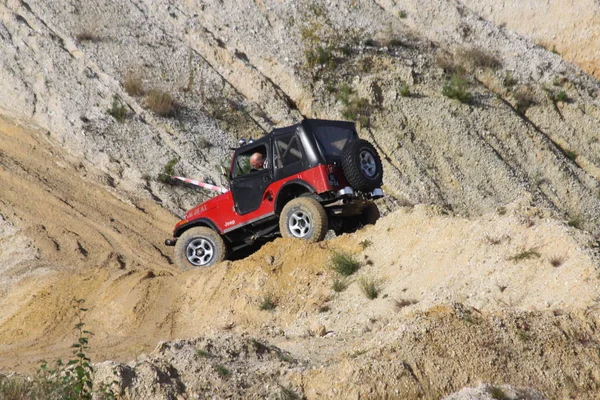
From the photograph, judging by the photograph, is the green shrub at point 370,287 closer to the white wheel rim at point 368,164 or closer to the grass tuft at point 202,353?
the white wheel rim at point 368,164

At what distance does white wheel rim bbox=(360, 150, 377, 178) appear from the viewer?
1310 centimetres

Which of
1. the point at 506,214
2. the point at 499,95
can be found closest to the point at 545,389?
the point at 506,214

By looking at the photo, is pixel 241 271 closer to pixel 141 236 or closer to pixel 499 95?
pixel 141 236

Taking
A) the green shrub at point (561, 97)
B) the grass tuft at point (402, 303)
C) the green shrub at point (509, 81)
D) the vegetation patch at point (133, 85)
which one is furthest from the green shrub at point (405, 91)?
the grass tuft at point (402, 303)

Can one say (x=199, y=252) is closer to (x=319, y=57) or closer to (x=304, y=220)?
(x=304, y=220)

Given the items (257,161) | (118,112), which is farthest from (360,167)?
(118,112)

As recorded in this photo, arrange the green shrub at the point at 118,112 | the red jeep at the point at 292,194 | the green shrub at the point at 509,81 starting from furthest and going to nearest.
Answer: the green shrub at the point at 509,81 < the green shrub at the point at 118,112 < the red jeep at the point at 292,194

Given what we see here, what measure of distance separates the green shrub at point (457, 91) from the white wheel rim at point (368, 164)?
1050cm

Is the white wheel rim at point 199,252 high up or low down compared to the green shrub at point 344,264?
up

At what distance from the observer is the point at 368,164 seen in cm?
1325

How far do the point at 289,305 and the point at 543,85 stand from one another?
50.6 ft

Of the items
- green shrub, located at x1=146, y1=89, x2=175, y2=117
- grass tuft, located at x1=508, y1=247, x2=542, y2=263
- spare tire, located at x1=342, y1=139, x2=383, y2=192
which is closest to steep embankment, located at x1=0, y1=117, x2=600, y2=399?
grass tuft, located at x1=508, y1=247, x2=542, y2=263

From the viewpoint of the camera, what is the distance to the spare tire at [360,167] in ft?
42.3

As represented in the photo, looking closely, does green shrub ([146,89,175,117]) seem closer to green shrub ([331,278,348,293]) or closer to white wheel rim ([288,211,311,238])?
white wheel rim ([288,211,311,238])
